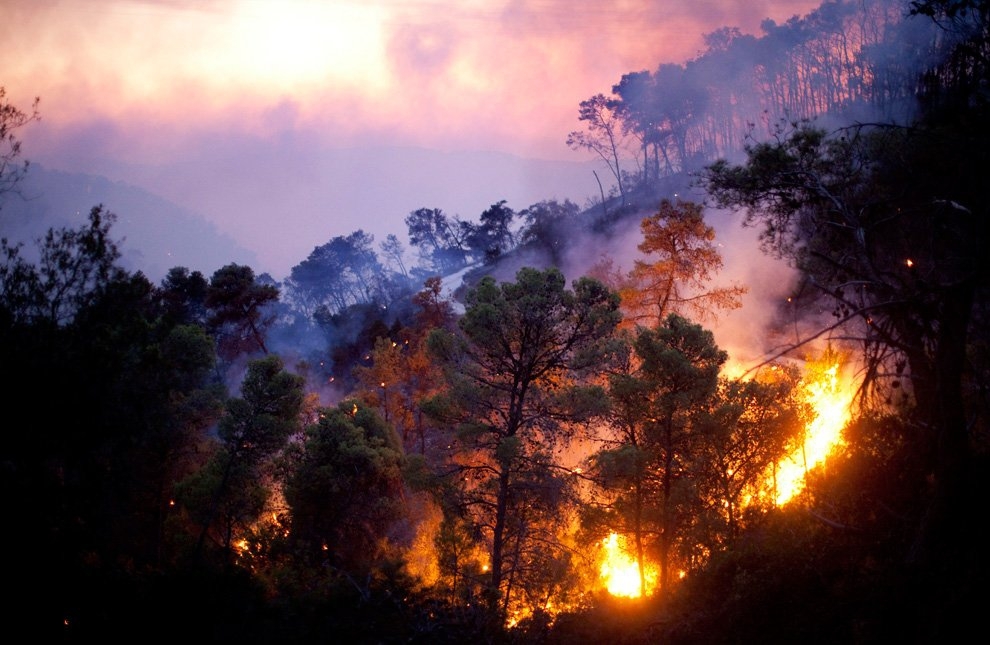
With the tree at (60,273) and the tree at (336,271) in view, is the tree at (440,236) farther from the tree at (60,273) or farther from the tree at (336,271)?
the tree at (60,273)

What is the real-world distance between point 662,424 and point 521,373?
4407mm

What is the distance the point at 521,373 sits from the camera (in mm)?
17406

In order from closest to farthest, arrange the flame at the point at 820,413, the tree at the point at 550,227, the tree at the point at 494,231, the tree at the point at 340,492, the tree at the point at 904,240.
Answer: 1. the tree at the point at 904,240
2. the tree at the point at 340,492
3. the flame at the point at 820,413
4. the tree at the point at 550,227
5. the tree at the point at 494,231

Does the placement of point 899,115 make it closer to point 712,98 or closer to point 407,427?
point 712,98

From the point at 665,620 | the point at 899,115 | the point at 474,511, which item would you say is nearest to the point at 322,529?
the point at 474,511

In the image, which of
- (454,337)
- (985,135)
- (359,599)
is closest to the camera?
(985,135)

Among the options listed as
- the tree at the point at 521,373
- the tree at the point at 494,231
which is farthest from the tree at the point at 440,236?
the tree at the point at 521,373

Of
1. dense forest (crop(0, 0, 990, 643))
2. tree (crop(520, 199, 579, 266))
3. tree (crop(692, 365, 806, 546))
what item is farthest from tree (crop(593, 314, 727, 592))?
tree (crop(520, 199, 579, 266))

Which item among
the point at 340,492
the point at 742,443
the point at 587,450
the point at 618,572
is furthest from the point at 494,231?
the point at 742,443

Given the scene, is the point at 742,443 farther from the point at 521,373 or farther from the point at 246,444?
the point at 246,444

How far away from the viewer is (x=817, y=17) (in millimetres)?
60875

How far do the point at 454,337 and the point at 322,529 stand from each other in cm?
898

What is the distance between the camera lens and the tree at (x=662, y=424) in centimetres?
1497

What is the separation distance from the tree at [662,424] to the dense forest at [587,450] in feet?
0.32
